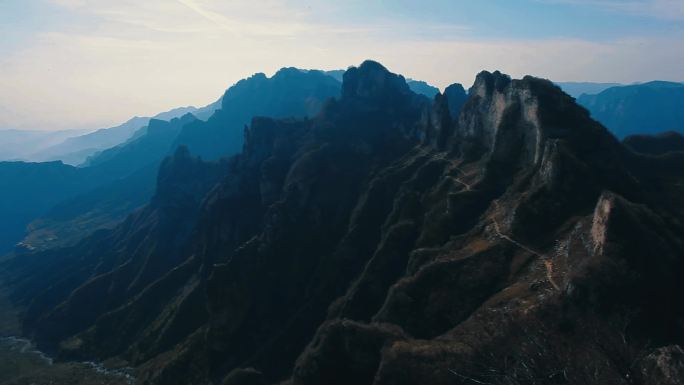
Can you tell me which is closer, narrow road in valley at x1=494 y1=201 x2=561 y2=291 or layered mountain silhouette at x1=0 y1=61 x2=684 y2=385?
layered mountain silhouette at x1=0 y1=61 x2=684 y2=385

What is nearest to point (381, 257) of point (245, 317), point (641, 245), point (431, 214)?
point (431, 214)

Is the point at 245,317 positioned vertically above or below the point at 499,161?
below

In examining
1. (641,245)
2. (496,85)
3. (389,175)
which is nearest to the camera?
Result: (641,245)

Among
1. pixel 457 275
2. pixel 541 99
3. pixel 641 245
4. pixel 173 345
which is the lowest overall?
pixel 173 345

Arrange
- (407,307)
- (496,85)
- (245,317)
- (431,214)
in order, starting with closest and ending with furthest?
(407,307)
(431,214)
(245,317)
(496,85)

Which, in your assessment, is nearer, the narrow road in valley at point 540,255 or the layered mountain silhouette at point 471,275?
the layered mountain silhouette at point 471,275

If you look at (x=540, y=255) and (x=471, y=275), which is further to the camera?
(x=471, y=275)

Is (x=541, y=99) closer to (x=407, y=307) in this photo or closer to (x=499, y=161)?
(x=499, y=161)

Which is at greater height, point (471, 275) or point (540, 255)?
point (540, 255)
